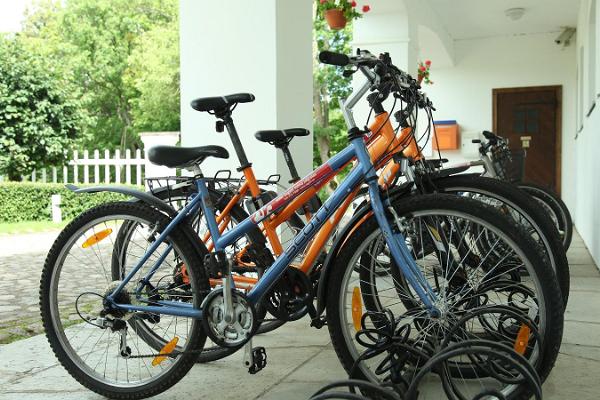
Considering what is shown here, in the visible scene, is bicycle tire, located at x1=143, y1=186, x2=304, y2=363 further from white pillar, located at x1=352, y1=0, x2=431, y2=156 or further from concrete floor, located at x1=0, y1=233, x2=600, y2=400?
white pillar, located at x1=352, y1=0, x2=431, y2=156

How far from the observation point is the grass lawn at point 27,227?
396 inches

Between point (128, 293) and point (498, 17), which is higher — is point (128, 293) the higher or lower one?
the lower one

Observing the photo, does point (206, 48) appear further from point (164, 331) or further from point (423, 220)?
point (423, 220)

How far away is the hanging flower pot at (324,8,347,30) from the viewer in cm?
532

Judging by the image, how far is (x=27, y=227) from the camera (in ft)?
34.5

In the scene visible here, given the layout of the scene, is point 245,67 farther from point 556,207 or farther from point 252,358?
point 556,207

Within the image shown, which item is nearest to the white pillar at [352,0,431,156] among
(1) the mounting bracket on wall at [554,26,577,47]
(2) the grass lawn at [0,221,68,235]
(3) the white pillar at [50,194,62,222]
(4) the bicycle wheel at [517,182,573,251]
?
(4) the bicycle wheel at [517,182,573,251]

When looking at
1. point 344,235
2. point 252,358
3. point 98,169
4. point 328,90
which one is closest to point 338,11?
point 344,235

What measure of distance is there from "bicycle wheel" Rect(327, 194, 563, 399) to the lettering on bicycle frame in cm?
22

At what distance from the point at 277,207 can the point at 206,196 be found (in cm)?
23

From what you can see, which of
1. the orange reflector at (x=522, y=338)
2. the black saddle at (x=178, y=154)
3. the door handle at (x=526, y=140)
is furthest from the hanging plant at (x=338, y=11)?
the door handle at (x=526, y=140)

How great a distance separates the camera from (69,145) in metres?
14.4

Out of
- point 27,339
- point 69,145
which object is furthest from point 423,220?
point 69,145

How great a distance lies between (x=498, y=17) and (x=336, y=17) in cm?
489
